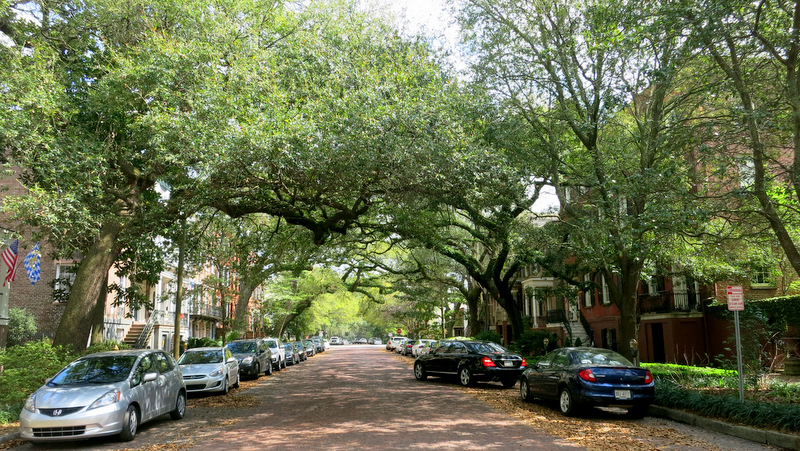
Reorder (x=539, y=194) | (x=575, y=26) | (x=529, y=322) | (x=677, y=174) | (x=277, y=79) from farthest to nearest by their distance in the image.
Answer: (x=529, y=322) → (x=539, y=194) → (x=575, y=26) → (x=277, y=79) → (x=677, y=174)

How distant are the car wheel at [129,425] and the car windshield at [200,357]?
7281 millimetres

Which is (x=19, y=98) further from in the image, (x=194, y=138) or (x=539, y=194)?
(x=539, y=194)

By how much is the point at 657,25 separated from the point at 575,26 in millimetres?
5913

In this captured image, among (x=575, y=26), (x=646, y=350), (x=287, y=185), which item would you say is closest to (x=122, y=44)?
(x=287, y=185)

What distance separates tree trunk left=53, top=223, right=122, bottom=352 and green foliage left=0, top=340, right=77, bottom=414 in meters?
1.30

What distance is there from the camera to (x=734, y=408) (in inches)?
403

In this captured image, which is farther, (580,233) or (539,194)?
(539,194)

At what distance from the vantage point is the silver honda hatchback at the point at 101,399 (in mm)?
8797

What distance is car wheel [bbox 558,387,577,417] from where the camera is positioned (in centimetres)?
1157

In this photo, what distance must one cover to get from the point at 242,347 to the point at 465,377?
9.69m

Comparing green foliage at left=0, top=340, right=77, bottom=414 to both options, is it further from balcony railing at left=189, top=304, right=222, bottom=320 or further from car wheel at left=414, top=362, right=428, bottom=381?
balcony railing at left=189, top=304, right=222, bottom=320

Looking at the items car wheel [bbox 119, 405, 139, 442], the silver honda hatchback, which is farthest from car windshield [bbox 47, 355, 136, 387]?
car wheel [bbox 119, 405, 139, 442]

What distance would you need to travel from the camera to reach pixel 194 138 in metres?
12.1

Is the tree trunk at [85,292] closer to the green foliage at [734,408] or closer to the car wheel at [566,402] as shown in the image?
the car wheel at [566,402]
